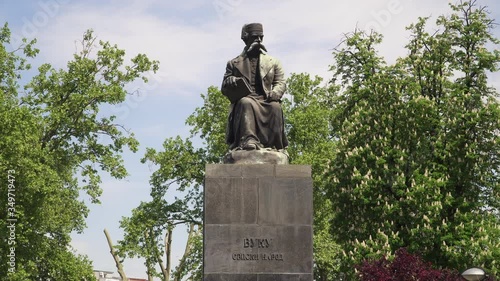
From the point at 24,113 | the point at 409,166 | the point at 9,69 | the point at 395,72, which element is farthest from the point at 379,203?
the point at 9,69

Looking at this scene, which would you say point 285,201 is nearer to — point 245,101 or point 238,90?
point 245,101

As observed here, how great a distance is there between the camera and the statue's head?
61.7 feet

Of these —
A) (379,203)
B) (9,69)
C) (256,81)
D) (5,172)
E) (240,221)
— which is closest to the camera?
(240,221)

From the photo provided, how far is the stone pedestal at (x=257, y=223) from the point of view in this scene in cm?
1683

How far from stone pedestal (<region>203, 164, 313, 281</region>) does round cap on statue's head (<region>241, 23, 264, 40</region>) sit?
3017 millimetres

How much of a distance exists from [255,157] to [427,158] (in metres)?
16.6

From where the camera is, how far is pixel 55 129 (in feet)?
127

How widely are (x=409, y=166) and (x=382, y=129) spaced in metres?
1.62

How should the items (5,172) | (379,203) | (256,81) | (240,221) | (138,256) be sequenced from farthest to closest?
(138,256), (5,172), (379,203), (256,81), (240,221)

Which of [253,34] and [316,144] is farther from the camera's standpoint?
[316,144]

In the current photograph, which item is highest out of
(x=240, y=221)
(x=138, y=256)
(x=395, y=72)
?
(x=395, y=72)

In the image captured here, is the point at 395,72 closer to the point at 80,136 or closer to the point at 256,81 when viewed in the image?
the point at 80,136

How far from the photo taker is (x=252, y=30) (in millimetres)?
18828

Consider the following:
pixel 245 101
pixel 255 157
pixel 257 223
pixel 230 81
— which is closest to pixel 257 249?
pixel 257 223
